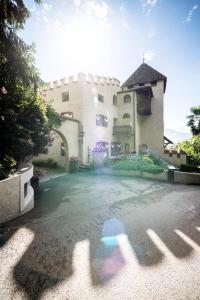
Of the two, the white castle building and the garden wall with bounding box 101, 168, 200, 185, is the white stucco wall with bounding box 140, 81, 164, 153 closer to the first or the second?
the white castle building

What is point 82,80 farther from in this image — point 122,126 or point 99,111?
point 122,126

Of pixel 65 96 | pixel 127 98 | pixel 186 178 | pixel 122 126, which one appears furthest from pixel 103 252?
pixel 127 98

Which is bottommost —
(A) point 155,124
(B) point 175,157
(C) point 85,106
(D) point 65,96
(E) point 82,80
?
(B) point 175,157

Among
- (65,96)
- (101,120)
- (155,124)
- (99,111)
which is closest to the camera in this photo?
(65,96)

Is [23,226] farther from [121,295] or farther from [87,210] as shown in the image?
[121,295]

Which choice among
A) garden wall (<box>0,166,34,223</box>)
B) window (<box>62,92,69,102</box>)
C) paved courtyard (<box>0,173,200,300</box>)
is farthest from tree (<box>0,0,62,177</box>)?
window (<box>62,92,69,102</box>)

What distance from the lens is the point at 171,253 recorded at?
13.0 ft

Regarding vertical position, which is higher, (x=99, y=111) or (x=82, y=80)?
(x=82, y=80)

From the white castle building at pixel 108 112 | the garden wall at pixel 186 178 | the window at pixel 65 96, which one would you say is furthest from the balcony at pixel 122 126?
the garden wall at pixel 186 178

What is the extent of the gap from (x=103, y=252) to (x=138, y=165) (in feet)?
33.5

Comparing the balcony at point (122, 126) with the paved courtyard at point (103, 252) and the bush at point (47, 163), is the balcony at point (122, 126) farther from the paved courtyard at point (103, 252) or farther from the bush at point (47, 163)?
the paved courtyard at point (103, 252)

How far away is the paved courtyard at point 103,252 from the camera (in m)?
2.91

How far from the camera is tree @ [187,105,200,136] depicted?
27703mm

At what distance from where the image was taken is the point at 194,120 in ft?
92.8
